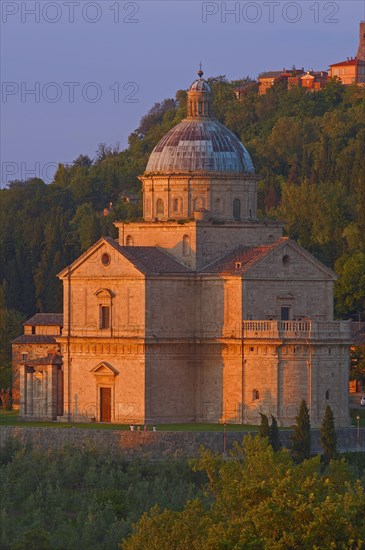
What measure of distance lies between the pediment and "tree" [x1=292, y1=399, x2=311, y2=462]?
7965mm

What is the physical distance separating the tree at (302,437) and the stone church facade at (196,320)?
10.4ft

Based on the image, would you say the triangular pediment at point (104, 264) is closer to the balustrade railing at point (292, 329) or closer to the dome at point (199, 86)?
the balustrade railing at point (292, 329)

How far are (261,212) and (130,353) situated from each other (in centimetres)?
4054

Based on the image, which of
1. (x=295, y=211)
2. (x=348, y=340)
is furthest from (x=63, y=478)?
(x=295, y=211)

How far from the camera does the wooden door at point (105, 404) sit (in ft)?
294

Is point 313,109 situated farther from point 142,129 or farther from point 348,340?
point 348,340

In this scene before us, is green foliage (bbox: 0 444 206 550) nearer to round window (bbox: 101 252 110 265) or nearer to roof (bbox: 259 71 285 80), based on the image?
round window (bbox: 101 252 110 265)

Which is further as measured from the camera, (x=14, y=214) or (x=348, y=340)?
(x=14, y=214)

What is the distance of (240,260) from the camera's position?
295 feet

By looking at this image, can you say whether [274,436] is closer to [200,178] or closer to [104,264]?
[104,264]

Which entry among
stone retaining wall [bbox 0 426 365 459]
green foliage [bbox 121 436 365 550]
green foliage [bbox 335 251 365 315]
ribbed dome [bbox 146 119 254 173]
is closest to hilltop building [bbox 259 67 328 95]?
green foliage [bbox 335 251 365 315]

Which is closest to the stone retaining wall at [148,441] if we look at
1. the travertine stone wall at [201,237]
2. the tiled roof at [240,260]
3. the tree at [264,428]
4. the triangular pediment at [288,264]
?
the tree at [264,428]

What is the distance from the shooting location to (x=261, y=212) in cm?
12862

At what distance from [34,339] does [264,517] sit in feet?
140
